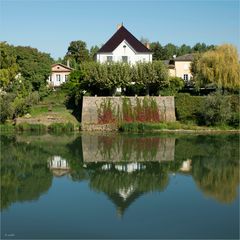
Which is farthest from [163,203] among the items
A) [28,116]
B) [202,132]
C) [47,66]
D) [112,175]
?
[47,66]

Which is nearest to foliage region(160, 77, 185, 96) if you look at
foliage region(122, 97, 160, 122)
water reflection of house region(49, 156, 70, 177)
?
foliage region(122, 97, 160, 122)

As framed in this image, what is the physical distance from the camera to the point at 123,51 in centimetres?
5009

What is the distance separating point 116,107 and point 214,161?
54.7ft

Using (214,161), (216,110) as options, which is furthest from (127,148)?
(216,110)

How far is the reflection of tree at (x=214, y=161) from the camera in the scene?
801 inches

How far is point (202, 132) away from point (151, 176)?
638 inches

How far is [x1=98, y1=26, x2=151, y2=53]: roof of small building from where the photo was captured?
166ft

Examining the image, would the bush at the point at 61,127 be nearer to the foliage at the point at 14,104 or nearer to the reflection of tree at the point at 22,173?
the foliage at the point at 14,104

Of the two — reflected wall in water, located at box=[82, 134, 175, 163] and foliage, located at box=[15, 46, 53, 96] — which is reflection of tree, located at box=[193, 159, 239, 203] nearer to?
reflected wall in water, located at box=[82, 134, 175, 163]

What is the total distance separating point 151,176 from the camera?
23.2 meters

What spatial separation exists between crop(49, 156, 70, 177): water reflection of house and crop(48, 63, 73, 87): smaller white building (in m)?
31.8

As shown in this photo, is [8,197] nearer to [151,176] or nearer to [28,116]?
[151,176]

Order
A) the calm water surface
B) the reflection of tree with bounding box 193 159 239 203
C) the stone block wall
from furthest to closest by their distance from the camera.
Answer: the stone block wall, the reflection of tree with bounding box 193 159 239 203, the calm water surface

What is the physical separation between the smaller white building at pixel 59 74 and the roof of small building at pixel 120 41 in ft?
31.2
